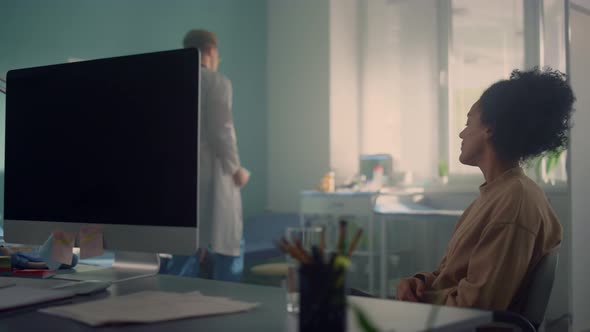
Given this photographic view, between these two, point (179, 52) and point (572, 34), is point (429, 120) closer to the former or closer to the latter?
point (572, 34)

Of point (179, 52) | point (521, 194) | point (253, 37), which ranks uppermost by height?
point (253, 37)

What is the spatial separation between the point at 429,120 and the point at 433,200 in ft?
2.29

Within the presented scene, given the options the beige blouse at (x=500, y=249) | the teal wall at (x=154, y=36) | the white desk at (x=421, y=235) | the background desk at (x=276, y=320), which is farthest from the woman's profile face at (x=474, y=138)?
the teal wall at (x=154, y=36)

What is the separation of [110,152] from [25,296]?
333 millimetres

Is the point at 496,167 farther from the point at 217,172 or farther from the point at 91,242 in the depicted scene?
the point at 217,172

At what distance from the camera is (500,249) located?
1.31 metres

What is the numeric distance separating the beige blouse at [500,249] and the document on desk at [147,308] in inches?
21.0

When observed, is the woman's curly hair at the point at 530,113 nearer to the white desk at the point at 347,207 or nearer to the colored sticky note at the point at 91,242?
the colored sticky note at the point at 91,242

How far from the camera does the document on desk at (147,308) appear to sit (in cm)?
92

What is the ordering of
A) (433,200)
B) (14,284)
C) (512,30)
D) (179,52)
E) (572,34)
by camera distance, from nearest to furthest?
1. (179,52)
2. (14,284)
3. (572,34)
4. (512,30)
5. (433,200)

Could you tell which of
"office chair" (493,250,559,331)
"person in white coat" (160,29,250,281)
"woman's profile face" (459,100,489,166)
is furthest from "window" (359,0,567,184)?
"office chair" (493,250,559,331)

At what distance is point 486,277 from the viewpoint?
1.30 meters

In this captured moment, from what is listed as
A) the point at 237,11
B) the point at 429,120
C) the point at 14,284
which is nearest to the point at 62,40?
the point at 237,11

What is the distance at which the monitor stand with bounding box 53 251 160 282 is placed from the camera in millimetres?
1435
